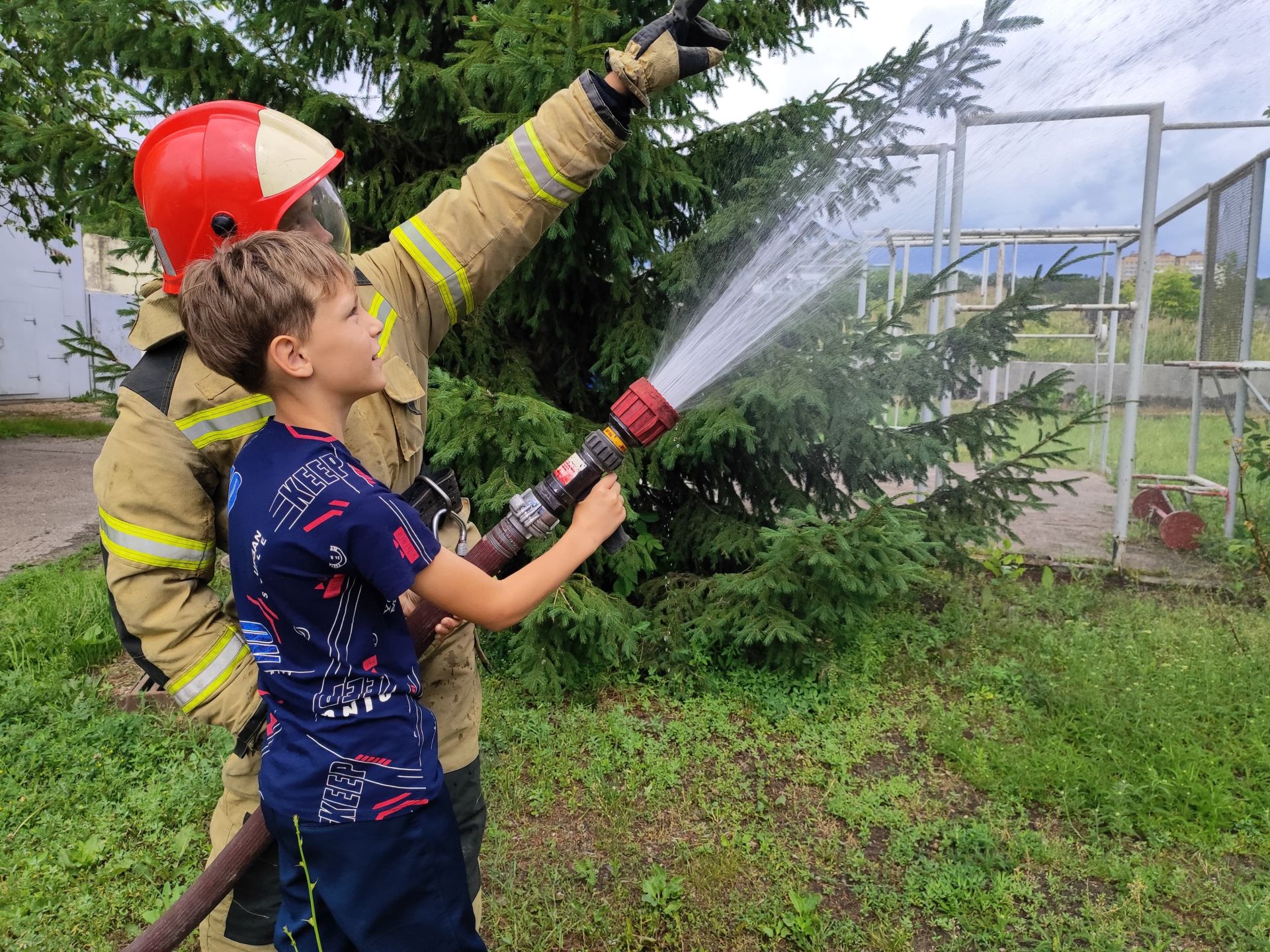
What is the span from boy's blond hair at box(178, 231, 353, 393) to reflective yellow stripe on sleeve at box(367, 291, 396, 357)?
0.44 meters

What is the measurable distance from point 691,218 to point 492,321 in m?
1.26

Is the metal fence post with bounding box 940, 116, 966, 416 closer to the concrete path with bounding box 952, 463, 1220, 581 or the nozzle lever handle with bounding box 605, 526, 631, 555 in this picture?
the concrete path with bounding box 952, 463, 1220, 581

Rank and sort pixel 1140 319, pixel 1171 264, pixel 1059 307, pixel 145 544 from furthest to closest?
1. pixel 1171 264
2. pixel 1140 319
3. pixel 1059 307
4. pixel 145 544

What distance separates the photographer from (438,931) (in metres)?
1.53

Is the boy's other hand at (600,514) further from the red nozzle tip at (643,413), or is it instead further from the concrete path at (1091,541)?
the concrete path at (1091,541)

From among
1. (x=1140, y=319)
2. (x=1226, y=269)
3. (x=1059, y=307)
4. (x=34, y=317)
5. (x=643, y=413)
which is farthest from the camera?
(x=34, y=317)

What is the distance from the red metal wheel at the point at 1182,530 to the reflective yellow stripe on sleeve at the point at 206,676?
7021 millimetres

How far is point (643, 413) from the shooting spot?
1851mm

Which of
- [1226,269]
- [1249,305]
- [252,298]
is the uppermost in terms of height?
[1226,269]

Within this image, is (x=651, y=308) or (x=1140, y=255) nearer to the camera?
(x=651, y=308)

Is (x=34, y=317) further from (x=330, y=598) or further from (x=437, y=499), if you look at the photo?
(x=330, y=598)

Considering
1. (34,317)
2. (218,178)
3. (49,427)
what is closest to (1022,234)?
(218,178)

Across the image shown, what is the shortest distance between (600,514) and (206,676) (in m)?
0.99

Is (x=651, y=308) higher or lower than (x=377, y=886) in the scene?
higher
